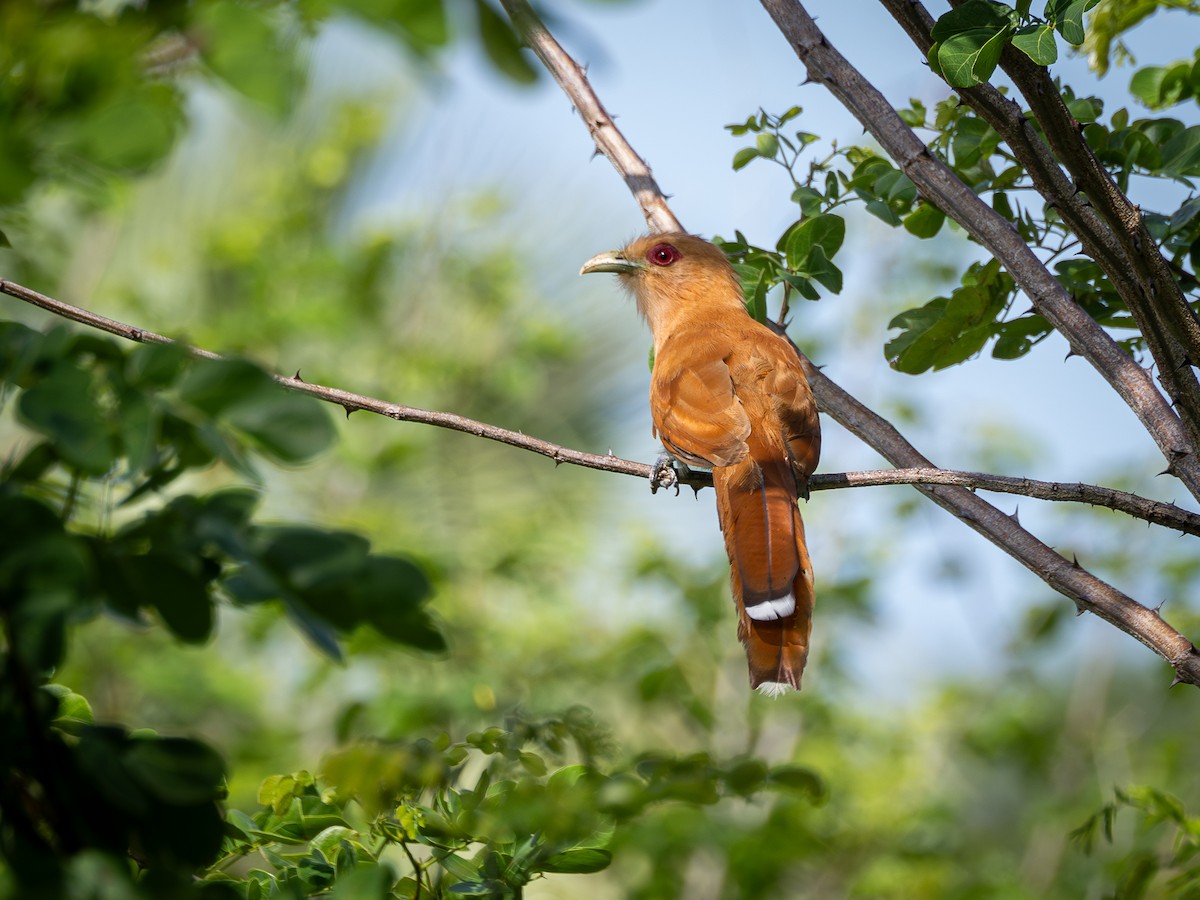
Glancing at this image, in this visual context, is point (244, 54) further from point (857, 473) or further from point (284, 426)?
point (857, 473)

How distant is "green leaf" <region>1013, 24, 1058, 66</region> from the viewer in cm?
191

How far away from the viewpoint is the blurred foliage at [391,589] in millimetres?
951

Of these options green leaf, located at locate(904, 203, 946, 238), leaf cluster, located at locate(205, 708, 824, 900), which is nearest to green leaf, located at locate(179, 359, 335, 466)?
leaf cluster, located at locate(205, 708, 824, 900)

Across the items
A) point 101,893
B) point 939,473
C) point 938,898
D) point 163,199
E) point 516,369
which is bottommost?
point 938,898

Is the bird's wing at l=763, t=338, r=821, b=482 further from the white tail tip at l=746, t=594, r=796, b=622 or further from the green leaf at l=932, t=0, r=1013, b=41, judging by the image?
the green leaf at l=932, t=0, r=1013, b=41

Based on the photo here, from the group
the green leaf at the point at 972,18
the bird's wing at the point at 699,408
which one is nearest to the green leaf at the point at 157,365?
the green leaf at the point at 972,18

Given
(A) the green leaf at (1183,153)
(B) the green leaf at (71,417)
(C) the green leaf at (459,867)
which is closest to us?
(B) the green leaf at (71,417)

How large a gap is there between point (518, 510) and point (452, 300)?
6.45 ft

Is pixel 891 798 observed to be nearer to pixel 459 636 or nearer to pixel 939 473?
pixel 459 636

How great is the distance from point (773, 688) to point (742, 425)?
1020mm

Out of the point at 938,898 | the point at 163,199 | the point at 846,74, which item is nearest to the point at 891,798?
the point at 938,898

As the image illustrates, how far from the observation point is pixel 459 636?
6242 mm

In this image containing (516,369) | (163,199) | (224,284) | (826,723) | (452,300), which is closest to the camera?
(826,723)

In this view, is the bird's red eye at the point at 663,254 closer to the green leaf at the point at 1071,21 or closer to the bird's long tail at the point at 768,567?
the bird's long tail at the point at 768,567
